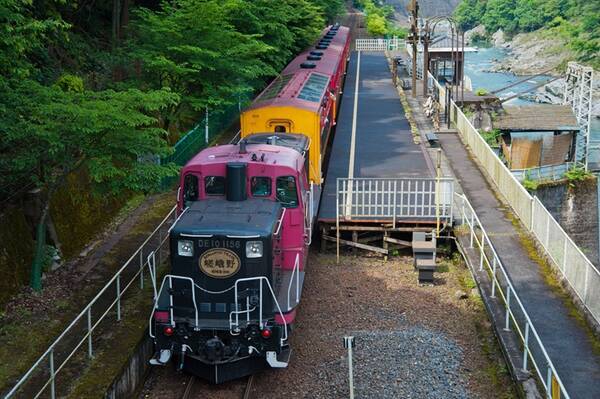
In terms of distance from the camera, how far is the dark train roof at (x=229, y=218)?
39.4 ft

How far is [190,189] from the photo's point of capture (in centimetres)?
1388

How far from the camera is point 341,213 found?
65.2 feet

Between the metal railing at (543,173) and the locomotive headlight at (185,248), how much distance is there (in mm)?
19328

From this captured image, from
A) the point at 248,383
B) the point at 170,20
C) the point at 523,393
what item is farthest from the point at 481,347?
the point at 170,20

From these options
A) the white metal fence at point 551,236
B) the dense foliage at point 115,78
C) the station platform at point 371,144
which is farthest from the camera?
the station platform at point 371,144

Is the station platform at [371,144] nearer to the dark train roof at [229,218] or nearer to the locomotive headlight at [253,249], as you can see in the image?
the dark train roof at [229,218]

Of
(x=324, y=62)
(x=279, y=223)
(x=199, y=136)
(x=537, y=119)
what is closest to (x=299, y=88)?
(x=199, y=136)

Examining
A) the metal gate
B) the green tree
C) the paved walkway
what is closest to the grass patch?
the paved walkway

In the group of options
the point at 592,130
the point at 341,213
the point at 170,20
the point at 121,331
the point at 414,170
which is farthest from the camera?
the point at 592,130

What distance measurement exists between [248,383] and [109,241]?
736 centimetres

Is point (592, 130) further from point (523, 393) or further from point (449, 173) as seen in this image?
point (523, 393)

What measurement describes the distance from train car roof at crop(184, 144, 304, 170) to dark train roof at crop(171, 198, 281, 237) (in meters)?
0.76

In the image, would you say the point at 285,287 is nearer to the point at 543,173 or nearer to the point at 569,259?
the point at 569,259

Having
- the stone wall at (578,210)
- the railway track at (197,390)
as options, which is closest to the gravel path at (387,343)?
the railway track at (197,390)
